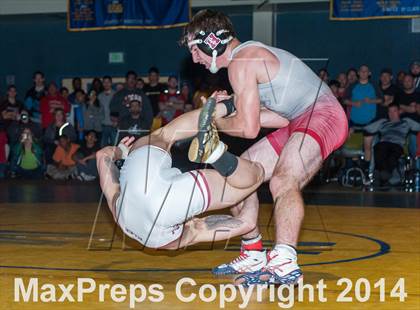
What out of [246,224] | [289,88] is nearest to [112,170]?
[246,224]

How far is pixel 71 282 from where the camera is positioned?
4738mm

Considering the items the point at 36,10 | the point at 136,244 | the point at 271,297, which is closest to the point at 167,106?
the point at 36,10

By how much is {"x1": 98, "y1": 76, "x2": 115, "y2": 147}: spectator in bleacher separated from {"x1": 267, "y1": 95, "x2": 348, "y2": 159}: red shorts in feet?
29.9

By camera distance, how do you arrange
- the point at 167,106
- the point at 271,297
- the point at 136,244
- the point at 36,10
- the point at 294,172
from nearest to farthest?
the point at 271,297 < the point at 294,172 < the point at 136,244 < the point at 167,106 < the point at 36,10

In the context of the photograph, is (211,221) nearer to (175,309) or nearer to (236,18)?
(175,309)

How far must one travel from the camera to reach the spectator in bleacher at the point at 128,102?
12969 millimetres

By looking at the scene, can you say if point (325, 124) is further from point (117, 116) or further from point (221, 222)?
point (117, 116)

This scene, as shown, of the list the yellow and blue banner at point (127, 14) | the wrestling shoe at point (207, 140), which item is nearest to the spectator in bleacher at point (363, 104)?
the yellow and blue banner at point (127, 14)

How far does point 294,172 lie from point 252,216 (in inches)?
23.4

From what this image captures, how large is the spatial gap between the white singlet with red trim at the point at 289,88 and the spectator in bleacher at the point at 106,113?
29.7ft

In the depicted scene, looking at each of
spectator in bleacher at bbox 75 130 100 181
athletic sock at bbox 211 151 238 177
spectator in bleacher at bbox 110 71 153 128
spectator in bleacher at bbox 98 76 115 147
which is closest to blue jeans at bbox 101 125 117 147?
spectator in bleacher at bbox 98 76 115 147

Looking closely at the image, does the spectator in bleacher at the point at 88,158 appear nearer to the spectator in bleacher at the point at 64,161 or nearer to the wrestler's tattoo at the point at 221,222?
the spectator in bleacher at the point at 64,161

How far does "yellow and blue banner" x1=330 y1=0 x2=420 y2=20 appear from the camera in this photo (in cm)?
1416

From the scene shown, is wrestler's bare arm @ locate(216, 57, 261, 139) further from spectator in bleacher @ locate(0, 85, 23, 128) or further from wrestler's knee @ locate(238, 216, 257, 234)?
spectator in bleacher @ locate(0, 85, 23, 128)
